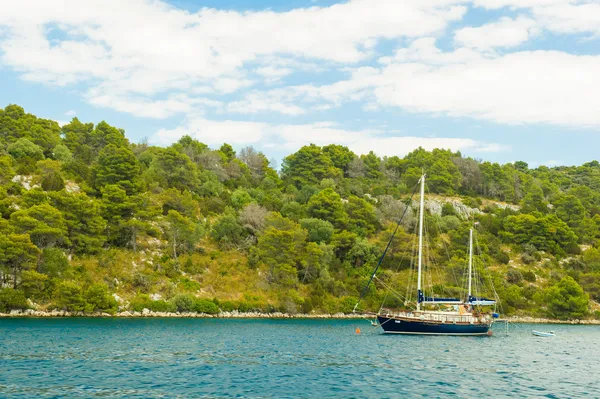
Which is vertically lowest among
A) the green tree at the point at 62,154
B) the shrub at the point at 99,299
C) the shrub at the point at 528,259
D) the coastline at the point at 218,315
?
the coastline at the point at 218,315

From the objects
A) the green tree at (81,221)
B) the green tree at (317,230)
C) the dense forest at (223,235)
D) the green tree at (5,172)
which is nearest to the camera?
the dense forest at (223,235)

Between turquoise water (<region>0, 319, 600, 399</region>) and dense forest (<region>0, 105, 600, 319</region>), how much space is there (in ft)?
59.1

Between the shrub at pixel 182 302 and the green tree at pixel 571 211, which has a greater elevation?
the green tree at pixel 571 211

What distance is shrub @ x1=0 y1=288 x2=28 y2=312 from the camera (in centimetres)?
6062

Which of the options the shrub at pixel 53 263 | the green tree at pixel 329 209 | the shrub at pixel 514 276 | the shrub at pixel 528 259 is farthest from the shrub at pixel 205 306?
the shrub at pixel 528 259

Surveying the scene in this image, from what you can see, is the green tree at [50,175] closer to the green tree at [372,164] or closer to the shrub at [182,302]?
the shrub at [182,302]

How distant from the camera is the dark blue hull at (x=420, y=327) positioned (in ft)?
176

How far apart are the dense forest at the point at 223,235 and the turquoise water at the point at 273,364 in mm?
18014

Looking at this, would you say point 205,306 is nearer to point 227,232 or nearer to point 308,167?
point 227,232

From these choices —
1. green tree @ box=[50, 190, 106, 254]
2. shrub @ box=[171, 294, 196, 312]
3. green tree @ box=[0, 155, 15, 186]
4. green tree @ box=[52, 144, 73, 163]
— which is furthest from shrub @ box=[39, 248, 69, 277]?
green tree @ box=[52, 144, 73, 163]

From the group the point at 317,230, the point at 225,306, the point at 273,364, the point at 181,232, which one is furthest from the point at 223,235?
the point at 273,364

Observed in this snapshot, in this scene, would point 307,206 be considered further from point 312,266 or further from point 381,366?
point 381,366

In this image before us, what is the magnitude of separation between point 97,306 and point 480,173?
111m

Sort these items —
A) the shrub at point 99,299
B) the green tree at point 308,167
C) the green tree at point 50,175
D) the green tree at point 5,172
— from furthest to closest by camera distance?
the green tree at point 308,167 < the green tree at point 50,175 < the green tree at point 5,172 < the shrub at point 99,299
